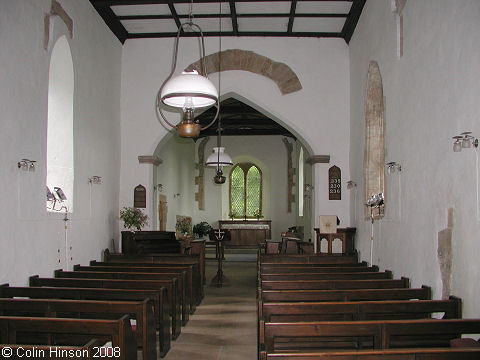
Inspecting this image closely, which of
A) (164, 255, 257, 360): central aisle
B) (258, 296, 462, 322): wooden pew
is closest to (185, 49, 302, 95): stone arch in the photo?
(164, 255, 257, 360): central aisle

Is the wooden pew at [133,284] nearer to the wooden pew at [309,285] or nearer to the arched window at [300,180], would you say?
the wooden pew at [309,285]

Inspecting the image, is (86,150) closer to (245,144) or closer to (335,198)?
(335,198)

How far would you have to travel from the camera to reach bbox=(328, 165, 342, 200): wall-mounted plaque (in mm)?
9539

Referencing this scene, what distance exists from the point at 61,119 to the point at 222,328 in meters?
3.72

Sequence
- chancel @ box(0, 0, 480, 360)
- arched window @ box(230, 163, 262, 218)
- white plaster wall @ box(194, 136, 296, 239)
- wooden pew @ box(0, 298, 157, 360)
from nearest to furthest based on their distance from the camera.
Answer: wooden pew @ box(0, 298, 157, 360), chancel @ box(0, 0, 480, 360), white plaster wall @ box(194, 136, 296, 239), arched window @ box(230, 163, 262, 218)

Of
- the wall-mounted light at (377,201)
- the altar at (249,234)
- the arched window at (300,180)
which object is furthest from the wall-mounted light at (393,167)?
the altar at (249,234)

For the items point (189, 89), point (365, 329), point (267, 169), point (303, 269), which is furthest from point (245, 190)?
point (365, 329)

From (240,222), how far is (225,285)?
8283mm

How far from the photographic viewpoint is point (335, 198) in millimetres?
9547

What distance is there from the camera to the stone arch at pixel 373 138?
25.7 feet

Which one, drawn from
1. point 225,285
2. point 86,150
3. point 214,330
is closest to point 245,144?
point 225,285

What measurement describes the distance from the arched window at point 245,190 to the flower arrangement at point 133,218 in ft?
31.8

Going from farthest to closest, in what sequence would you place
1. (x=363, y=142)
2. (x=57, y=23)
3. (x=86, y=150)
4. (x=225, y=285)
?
1. (x=225, y=285)
2. (x=363, y=142)
3. (x=86, y=150)
4. (x=57, y=23)

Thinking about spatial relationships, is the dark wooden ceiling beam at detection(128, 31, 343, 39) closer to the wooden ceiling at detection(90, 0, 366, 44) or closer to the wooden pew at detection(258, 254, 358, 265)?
the wooden ceiling at detection(90, 0, 366, 44)
